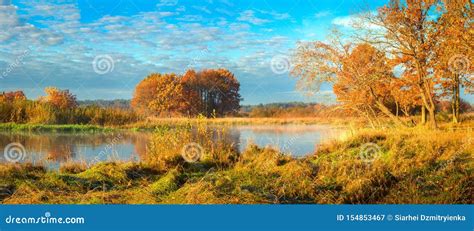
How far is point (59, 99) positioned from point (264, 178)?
20.8m

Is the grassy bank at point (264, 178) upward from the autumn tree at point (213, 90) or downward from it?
downward

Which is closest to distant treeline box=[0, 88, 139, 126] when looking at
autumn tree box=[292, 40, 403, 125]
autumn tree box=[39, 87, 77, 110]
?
autumn tree box=[39, 87, 77, 110]

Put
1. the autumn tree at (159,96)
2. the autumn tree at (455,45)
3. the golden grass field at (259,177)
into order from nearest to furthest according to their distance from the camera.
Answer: the golden grass field at (259,177) < the autumn tree at (455,45) < the autumn tree at (159,96)

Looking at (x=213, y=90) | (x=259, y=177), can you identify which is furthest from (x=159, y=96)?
(x=259, y=177)

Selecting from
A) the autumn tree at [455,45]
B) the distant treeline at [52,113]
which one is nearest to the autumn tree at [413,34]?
the autumn tree at [455,45]

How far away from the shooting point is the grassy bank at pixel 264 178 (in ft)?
23.8

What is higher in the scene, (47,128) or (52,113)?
(52,113)

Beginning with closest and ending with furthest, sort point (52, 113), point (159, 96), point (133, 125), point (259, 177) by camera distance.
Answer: point (259, 177) → point (159, 96) → point (133, 125) → point (52, 113)

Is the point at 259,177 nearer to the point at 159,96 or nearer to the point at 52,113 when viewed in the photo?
the point at 159,96

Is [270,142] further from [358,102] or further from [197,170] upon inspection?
[358,102]

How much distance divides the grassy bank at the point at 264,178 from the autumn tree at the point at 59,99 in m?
15.2

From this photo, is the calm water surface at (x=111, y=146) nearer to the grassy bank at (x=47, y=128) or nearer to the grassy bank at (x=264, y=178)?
the grassy bank at (x=264, y=178)

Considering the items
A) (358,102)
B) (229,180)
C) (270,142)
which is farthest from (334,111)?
(229,180)

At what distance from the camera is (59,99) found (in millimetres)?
26609
